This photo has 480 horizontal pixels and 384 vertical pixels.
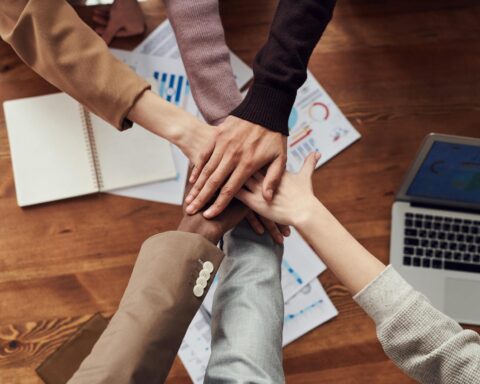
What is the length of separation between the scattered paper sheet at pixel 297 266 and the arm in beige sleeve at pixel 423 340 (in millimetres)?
267

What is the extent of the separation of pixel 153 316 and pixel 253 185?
311mm

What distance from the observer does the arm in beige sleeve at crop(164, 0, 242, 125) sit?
37.4 inches

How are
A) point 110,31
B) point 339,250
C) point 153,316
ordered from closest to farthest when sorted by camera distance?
point 153,316
point 339,250
point 110,31

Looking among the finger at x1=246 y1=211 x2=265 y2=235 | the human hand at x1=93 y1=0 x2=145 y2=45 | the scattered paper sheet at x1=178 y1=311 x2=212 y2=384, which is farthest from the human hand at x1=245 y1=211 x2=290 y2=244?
the human hand at x1=93 y1=0 x2=145 y2=45

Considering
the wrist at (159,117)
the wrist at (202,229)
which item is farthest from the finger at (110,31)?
the wrist at (202,229)

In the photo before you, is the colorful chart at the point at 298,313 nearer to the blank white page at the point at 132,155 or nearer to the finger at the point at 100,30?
the blank white page at the point at 132,155

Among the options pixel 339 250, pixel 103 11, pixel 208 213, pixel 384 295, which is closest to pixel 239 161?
pixel 208 213

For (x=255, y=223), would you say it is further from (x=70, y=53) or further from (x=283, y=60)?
(x=70, y=53)

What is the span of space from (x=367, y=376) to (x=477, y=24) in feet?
2.38

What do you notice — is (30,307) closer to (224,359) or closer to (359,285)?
(224,359)

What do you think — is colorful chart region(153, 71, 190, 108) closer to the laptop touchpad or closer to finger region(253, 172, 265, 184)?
finger region(253, 172, 265, 184)

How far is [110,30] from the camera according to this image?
41.7 inches

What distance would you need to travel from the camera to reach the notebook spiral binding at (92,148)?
3.30ft

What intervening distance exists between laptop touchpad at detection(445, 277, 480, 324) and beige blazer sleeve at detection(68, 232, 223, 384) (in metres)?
0.44
